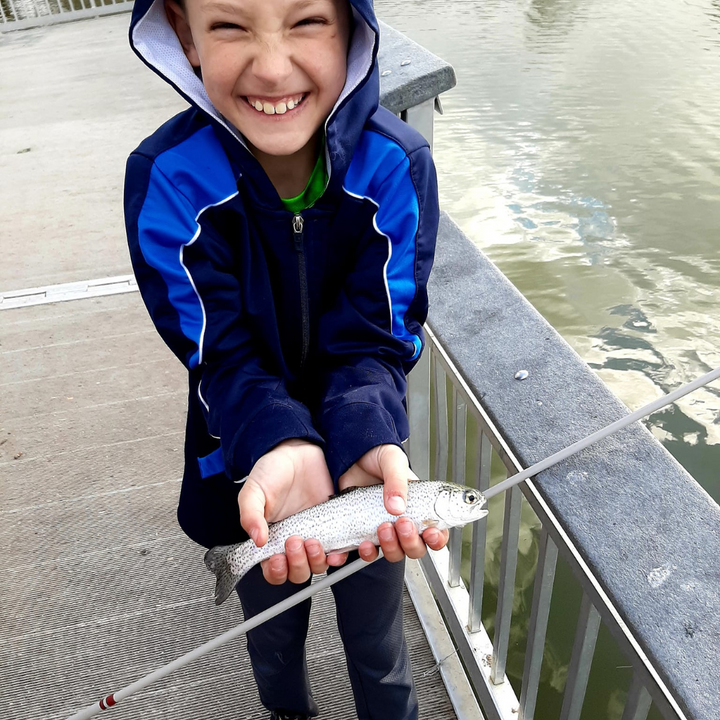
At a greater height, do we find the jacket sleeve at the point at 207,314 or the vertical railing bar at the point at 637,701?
the jacket sleeve at the point at 207,314

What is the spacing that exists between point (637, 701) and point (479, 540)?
0.76 m

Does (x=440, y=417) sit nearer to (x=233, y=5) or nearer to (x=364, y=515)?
(x=364, y=515)

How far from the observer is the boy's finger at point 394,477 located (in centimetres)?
129

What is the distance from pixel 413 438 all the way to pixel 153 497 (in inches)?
41.6

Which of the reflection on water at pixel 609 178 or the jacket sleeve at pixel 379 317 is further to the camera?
the reflection on water at pixel 609 178

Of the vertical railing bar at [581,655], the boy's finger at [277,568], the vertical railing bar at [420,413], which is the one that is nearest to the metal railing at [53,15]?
the vertical railing bar at [420,413]

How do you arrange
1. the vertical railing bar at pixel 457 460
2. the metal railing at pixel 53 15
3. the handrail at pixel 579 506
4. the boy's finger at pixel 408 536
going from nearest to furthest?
the handrail at pixel 579 506
the boy's finger at pixel 408 536
the vertical railing bar at pixel 457 460
the metal railing at pixel 53 15

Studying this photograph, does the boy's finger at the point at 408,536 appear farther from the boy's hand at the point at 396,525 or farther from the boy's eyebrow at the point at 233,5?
the boy's eyebrow at the point at 233,5

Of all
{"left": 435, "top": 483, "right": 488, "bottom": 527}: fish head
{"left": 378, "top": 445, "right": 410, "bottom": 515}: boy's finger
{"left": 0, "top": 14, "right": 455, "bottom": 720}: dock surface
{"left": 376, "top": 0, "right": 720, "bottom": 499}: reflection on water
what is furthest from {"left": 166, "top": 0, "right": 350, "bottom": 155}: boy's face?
{"left": 376, "top": 0, "right": 720, "bottom": 499}: reflection on water

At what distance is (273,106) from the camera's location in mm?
1348

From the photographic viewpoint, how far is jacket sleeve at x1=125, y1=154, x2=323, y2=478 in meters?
1.41

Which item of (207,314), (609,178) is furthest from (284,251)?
(609,178)

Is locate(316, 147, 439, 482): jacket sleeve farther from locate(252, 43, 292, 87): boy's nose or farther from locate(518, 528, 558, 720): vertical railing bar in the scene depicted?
locate(518, 528, 558, 720): vertical railing bar

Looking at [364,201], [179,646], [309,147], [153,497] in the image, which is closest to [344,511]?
[364,201]
